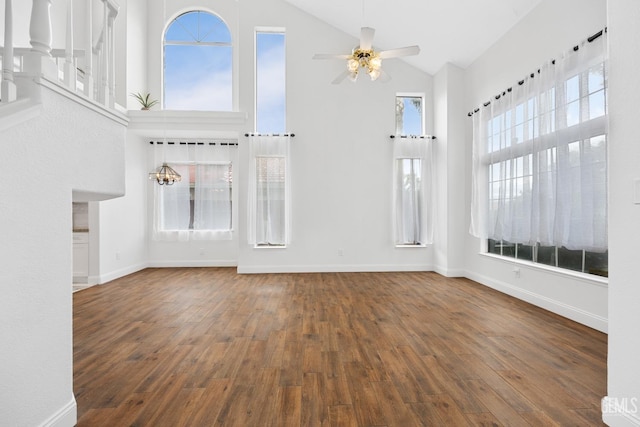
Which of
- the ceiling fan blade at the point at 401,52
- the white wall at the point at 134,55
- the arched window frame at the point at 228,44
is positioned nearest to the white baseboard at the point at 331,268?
the arched window frame at the point at 228,44

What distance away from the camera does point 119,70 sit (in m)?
5.65

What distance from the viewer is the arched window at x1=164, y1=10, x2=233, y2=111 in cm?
663

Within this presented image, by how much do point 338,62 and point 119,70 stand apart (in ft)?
13.4

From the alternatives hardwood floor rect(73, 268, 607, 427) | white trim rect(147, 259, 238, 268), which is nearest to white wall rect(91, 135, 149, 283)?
white trim rect(147, 259, 238, 268)

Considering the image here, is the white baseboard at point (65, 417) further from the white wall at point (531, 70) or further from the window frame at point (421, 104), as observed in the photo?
the window frame at point (421, 104)

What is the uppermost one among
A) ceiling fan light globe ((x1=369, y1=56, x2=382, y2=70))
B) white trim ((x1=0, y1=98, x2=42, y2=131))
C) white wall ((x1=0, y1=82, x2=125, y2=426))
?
ceiling fan light globe ((x1=369, y1=56, x2=382, y2=70))

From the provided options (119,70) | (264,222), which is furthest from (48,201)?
(119,70)

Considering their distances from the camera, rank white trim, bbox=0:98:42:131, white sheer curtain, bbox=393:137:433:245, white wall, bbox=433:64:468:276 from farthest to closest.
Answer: white sheer curtain, bbox=393:137:433:245 < white wall, bbox=433:64:468:276 < white trim, bbox=0:98:42:131

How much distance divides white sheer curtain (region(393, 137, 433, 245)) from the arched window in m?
4.10

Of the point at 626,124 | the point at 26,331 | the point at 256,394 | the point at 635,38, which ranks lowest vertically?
the point at 256,394

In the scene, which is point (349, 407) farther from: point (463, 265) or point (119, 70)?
point (119, 70)

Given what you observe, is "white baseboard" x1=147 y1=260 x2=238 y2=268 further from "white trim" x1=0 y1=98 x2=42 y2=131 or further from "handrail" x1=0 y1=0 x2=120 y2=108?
"white trim" x1=0 y1=98 x2=42 y2=131

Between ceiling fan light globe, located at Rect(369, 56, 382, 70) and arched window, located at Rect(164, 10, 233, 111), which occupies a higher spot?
arched window, located at Rect(164, 10, 233, 111)

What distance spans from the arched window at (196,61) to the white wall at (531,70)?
5.04 metres
